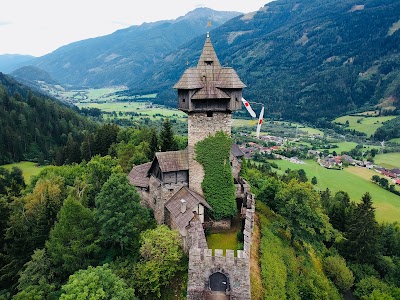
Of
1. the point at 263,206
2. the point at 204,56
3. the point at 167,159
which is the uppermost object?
the point at 204,56

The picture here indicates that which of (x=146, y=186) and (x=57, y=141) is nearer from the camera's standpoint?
(x=146, y=186)

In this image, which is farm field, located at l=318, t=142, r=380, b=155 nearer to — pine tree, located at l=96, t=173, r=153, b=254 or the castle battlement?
pine tree, located at l=96, t=173, r=153, b=254

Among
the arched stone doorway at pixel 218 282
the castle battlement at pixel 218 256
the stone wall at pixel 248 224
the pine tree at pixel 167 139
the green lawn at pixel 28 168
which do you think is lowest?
the green lawn at pixel 28 168

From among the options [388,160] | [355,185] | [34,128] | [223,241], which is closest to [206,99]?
[223,241]

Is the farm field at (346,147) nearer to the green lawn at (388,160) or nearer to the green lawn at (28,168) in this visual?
the green lawn at (388,160)

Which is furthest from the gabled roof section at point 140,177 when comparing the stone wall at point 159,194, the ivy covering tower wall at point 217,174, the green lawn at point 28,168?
the green lawn at point 28,168

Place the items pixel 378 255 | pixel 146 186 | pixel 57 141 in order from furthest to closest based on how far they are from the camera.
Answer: pixel 57 141 < pixel 378 255 < pixel 146 186

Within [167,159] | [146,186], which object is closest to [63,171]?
[146,186]

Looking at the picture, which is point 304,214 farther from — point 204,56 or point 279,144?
point 279,144
